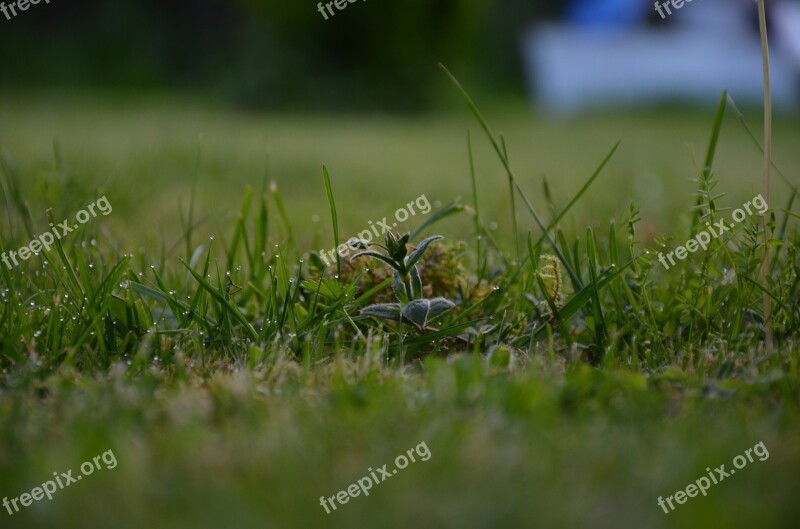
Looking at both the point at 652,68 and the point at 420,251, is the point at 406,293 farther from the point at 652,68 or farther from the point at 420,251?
the point at 652,68

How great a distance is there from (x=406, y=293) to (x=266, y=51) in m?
7.86

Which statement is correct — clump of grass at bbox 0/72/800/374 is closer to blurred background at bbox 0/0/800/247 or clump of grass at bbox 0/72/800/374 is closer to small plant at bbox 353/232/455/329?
small plant at bbox 353/232/455/329

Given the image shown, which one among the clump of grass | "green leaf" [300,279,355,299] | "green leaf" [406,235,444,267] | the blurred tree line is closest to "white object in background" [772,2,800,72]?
the blurred tree line

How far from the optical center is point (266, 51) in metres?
8.98

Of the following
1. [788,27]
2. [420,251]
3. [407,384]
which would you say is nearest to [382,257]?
[420,251]

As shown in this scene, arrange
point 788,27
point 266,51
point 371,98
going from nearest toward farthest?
point 266,51
point 371,98
point 788,27

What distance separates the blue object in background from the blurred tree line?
2283 mm

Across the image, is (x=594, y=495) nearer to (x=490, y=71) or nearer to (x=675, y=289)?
(x=675, y=289)

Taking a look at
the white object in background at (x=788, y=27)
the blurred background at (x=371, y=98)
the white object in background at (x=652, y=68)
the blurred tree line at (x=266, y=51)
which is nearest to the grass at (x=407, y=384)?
the blurred background at (x=371, y=98)

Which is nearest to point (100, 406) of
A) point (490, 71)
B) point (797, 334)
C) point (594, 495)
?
point (594, 495)

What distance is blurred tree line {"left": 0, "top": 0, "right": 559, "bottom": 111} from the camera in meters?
8.86

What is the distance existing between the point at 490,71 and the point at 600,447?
1150cm

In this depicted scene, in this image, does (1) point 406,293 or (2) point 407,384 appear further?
(1) point 406,293

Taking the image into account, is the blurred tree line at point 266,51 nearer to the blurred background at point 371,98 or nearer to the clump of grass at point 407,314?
the blurred background at point 371,98
